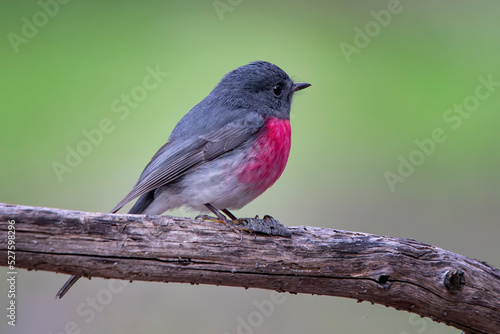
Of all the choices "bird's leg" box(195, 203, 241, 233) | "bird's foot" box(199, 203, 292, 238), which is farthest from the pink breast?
"bird's foot" box(199, 203, 292, 238)

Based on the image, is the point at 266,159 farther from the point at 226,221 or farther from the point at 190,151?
the point at 226,221

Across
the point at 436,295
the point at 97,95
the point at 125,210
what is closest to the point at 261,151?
the point at 436,295

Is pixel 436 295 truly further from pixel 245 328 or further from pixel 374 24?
pixel 374 24

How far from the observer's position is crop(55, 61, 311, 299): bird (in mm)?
4064

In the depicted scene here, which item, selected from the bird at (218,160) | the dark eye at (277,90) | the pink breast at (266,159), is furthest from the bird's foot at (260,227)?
the dark eye at (277,90)

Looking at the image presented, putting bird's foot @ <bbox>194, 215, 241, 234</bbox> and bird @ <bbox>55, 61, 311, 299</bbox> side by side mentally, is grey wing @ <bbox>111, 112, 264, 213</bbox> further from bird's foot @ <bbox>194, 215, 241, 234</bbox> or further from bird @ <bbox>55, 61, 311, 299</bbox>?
bird's foot @ <bbox>194, 215, 241, 234</bbox>

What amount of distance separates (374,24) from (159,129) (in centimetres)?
352

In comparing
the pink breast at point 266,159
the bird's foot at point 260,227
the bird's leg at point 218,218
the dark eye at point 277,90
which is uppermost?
the dark eye at point 277,90

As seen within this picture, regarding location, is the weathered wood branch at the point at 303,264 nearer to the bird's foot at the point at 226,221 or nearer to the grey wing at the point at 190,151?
the bird's foot at the point at 226,221

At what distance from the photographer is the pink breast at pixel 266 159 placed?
13.4 ft

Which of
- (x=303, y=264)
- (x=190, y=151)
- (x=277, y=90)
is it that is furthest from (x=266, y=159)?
(x=303, y=264)

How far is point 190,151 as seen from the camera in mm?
4188

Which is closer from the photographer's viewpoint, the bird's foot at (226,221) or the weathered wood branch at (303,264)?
the weathered wood branch at (303,264)

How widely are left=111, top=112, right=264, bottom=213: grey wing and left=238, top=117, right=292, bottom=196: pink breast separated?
0.31ft
